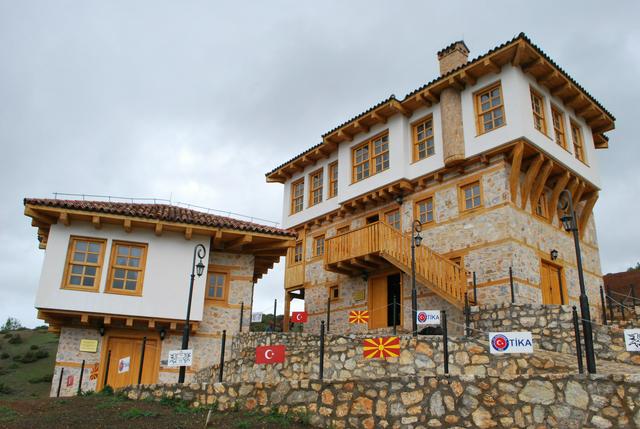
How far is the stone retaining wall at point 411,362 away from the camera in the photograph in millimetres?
10961

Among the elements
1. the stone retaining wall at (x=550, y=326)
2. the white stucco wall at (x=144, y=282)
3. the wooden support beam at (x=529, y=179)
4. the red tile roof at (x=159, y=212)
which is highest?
the wooden support beam at (x=529, y=179)

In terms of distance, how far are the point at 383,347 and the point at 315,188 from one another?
15349 mm

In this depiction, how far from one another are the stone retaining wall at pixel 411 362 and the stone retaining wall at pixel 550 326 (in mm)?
1432

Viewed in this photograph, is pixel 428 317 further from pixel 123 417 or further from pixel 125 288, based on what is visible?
pixel 125 288

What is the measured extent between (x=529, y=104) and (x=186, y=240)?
468 inches

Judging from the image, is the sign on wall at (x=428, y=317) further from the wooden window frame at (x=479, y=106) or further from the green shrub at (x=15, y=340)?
the green shrub at (x=15, y=340)

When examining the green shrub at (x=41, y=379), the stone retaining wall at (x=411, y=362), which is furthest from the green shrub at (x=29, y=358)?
the stone retaining wall at (x=411, y=362)

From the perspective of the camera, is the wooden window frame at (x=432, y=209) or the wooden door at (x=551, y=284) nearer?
the wooden door at (x=551, y=284)

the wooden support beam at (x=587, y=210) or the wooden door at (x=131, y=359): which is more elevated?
the wooden support beam at (x=587, y=210)

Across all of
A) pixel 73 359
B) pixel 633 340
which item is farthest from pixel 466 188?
pixel 73 359

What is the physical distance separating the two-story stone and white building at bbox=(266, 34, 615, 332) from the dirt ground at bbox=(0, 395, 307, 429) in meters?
8.37

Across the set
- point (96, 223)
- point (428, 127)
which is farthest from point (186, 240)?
point (428, 127)

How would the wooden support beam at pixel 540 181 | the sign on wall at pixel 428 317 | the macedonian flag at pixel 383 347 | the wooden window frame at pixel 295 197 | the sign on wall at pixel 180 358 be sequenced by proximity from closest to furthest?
the macedonian flag at pixel 383 347
the sign on wall at pixel 180 358
the sign on wall at pixel 428 317
the wooden support beam at pixel 540 181
the wooden window frame at pixel 295 197

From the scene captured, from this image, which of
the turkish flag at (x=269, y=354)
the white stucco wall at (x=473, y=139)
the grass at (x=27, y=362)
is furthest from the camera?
the grass at (x=27, y=362)
